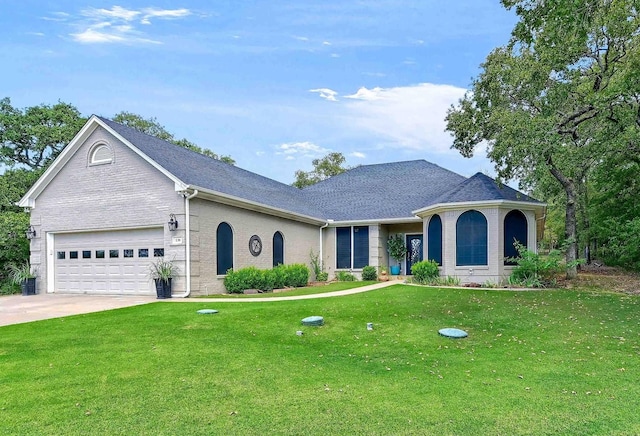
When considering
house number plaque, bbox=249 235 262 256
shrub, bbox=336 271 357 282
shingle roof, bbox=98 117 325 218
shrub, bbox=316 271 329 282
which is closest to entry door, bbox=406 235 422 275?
shrub, bbox=336 271 357 282

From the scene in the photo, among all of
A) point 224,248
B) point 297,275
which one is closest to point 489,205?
point 297,275

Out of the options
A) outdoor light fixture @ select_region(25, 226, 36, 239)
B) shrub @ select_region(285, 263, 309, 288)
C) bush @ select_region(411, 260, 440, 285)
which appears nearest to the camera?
outdoor light fixture @ select_region(25, 226, 36, 239)

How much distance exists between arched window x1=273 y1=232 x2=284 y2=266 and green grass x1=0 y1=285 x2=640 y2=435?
7.96 metres

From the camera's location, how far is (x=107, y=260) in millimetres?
14977

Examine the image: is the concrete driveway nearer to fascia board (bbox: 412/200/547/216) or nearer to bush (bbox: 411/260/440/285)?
bush (bbox: 411/260/440/285)

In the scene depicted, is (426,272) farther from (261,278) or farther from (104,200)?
(104,200)

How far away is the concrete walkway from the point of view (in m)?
10.1

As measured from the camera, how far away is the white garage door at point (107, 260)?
14250mm

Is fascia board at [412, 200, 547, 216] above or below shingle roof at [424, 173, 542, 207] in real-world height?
below

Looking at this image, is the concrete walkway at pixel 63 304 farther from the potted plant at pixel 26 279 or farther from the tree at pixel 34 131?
the tree at pixel 34 131

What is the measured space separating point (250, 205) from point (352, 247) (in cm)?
640

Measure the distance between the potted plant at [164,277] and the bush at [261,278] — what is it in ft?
6.49

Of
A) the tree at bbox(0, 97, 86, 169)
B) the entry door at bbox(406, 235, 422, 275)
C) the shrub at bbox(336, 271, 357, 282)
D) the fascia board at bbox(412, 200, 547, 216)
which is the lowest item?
the shrub at bbox(336, 271, 357, 282)

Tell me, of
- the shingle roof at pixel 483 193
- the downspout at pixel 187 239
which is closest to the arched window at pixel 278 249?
the downspout at pixel 187 239
